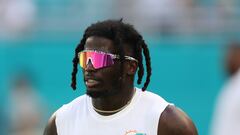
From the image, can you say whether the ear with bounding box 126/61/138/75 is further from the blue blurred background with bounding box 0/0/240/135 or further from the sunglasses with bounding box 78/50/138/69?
the blue blurred background with bounding box 0/0/240/135

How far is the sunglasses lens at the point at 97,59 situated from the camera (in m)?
7.29

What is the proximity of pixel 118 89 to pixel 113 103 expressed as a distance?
11cm

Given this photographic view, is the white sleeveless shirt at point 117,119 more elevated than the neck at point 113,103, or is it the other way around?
the neck at point 113,103

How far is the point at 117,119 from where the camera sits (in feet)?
24.3

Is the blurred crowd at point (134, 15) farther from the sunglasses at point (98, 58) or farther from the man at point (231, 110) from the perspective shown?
the sunglasses at point (98, 58)

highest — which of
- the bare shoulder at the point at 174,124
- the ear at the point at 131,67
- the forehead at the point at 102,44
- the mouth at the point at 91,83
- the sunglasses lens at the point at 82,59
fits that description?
the forehead at the point at 102,44

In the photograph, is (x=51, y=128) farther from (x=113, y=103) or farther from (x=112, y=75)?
(x=112, y=75)

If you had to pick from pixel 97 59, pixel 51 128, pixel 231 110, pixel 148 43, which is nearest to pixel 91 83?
pixel 97 59

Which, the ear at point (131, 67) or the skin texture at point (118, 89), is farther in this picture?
the ear at point (131, 67)

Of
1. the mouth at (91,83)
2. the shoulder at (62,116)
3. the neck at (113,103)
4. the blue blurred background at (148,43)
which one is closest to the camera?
the mouth at (91,83)

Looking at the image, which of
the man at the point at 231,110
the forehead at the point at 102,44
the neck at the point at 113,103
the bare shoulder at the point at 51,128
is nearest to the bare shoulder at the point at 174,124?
the neck at the point at 113,103

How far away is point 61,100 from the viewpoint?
14.1 metres

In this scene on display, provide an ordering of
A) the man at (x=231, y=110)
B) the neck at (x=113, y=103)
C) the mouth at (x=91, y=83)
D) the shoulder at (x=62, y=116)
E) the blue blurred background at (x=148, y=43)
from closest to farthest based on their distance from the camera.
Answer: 1. the mouth at (x=91, y=83)
2. the neck at (x=113, y=103)
3. the shoulder at (x=62, y=116)
4. the man at (x=231, y=110)
5. the blue blurred background at (x=148, y=43)

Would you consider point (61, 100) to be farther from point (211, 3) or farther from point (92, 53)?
point (92, 53)
